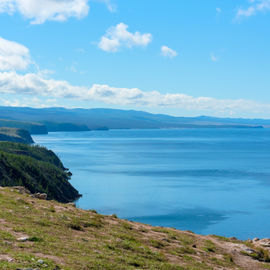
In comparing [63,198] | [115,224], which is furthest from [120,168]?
[115,224]

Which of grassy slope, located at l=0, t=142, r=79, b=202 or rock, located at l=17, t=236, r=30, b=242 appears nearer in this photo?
rock, located at l=17, t=236, r=30, b=242

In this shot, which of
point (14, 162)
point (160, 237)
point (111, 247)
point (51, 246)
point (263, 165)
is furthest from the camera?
point (263, 165)

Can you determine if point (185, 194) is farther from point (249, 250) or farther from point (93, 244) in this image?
point (93, 244)

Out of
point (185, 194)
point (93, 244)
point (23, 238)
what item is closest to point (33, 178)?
point (185, 194)

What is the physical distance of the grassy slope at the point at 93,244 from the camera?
17875mm

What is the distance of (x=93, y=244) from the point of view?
73.0 ft

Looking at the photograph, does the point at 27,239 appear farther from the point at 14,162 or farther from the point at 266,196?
the point at 266,196

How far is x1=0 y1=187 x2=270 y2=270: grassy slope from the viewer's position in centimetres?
1788

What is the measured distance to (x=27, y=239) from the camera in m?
20.0

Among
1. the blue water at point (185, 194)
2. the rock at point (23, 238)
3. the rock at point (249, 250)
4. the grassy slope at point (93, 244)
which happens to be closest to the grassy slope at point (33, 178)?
the blue water at point (185, 194)

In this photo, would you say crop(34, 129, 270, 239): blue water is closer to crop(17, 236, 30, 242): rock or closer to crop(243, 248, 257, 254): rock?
crop(243, 248, 257, 254): rock

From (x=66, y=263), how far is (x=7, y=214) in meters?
9.31

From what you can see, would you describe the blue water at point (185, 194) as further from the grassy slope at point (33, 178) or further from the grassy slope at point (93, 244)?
the grassy slope at point (93, 244)

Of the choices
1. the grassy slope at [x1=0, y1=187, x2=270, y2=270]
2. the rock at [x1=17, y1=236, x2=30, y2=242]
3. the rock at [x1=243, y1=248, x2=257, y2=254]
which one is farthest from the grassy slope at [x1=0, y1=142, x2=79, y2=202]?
the rock at [x1=17, y1=236, x2=30, y2=242]
